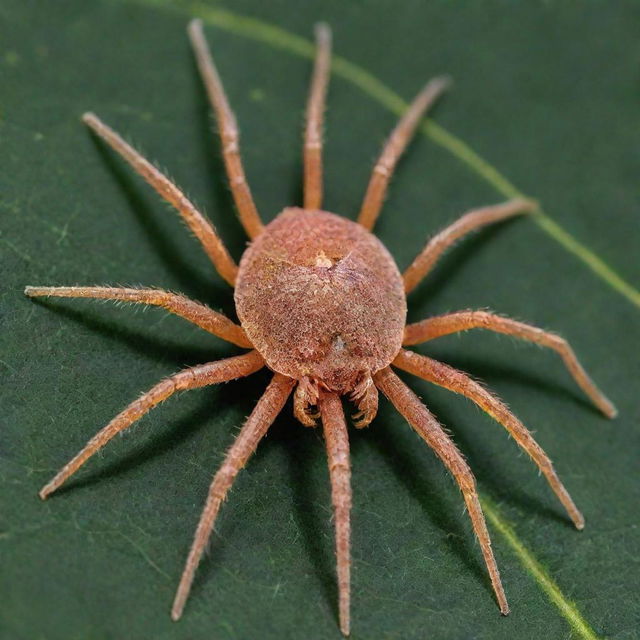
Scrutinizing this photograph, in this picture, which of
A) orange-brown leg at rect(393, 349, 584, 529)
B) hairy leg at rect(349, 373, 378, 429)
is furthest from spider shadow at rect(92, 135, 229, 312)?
orange-brown leg at rect(393, 349, 584, 529)

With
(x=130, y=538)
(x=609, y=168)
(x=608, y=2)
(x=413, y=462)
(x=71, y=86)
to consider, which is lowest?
(x=130, y=538)

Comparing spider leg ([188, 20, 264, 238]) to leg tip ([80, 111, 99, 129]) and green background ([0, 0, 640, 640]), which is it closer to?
green background ([0, 0, 640, 640])

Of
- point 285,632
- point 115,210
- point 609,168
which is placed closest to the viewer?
point 285,632

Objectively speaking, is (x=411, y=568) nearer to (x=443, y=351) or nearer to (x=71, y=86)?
(x=443, y=351)

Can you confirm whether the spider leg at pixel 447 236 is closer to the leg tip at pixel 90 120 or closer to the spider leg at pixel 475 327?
the spider leg at pixel 475 327

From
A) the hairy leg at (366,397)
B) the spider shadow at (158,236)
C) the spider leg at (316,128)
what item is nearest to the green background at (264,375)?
the spider shadow at (158,236)

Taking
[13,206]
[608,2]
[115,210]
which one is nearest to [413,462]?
[115,210]

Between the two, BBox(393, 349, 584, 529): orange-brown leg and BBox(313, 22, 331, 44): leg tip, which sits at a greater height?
BBox(313, 22, 331, 44): leg tip
